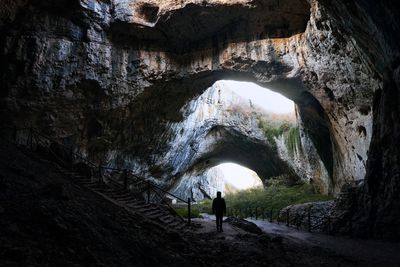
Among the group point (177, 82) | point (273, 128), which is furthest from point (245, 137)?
point (177, 82)

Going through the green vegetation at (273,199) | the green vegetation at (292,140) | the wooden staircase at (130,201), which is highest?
the green vegetation at (292,140)

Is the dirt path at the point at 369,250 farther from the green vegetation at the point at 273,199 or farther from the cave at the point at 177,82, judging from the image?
the green vegetation at the point at 273,199

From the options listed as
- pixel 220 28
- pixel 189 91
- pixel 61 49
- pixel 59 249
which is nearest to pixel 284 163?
pixel 189 91

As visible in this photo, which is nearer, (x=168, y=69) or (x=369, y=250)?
(x=369, y=250)

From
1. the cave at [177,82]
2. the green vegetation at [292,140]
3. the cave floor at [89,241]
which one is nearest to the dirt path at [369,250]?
the cave floor at [89,241]

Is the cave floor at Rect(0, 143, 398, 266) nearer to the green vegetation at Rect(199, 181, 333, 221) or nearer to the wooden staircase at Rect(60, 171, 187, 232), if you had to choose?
the wooden staircase at Rect(60, 171, 187, 232)

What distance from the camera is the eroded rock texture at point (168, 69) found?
14125 mm

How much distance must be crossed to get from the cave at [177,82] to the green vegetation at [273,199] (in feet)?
4.98

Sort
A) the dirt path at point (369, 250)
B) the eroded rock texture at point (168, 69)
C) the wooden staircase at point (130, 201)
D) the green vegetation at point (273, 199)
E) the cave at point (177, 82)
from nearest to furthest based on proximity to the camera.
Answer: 1. the dirt path at point (369, 250)
2. the cave at point (177, 82)
3. the wooden staircase at point (130, 201)
4. the eroded rock texture at point (168, 69)
5. the green vegetation at point (273, 199)

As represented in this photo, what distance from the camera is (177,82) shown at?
18891mm

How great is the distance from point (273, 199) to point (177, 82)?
12005 mm

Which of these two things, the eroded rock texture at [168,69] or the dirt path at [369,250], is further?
the eroded rock texture at [168,69]

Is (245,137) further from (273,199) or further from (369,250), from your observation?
(369,250)

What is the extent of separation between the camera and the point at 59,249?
438 cm
